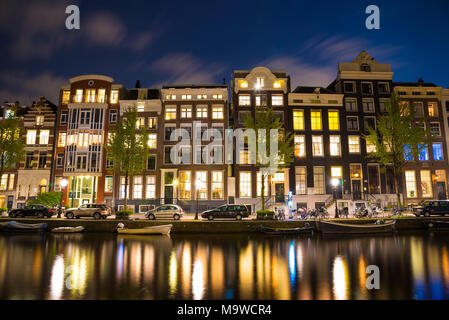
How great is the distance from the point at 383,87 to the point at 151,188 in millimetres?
39639

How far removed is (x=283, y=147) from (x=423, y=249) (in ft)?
54.9

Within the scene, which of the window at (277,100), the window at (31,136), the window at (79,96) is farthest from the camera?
the window at (31,136)

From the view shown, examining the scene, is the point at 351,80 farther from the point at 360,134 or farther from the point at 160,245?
the point at 160,245

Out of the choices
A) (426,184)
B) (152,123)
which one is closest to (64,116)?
(152,123)

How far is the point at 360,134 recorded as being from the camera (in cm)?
4100

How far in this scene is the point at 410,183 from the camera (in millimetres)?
39875

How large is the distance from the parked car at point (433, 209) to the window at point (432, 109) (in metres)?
19.2

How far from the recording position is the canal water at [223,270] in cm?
1005

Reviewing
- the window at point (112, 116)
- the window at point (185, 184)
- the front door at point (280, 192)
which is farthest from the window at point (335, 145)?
the window at point (112, 116)

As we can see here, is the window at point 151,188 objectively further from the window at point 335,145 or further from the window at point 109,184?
the window at point 335,145

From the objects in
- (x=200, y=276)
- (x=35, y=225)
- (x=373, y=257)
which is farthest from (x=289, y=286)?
(x=35, y=225)

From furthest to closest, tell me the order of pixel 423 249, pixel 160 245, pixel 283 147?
pixel 283 147 < pixel 160 245 < pixel 423 249

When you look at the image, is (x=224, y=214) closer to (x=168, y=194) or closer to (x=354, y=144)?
(x=168, y=194)

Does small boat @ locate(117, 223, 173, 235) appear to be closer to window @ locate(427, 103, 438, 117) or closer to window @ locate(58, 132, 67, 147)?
window @ locate(58, 132, 67, 147)
